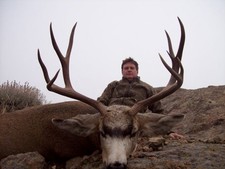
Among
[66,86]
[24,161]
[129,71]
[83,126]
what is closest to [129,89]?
[129,71]

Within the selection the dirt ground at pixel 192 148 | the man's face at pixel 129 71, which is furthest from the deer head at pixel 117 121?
the man's face at pixel 129 71

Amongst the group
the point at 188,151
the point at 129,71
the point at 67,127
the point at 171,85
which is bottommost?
the point at 188,151

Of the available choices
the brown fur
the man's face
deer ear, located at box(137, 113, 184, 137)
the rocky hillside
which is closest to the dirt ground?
the rocky hillside

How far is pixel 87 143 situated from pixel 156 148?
110 centimetres

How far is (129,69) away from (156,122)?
191 cm

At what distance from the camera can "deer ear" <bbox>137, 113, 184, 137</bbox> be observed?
4.97 meters

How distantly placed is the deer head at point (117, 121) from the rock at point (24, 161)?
39.7 inches

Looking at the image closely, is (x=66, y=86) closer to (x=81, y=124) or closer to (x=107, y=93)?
(x=81, y=124)

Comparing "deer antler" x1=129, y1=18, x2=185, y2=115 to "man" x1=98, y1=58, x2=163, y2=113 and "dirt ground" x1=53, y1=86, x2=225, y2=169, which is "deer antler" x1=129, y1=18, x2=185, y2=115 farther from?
"man" x1=98, y1=58, x2=163, y2=113

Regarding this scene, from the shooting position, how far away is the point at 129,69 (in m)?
6.70

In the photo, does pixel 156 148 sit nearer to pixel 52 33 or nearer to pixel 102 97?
pixel 102 97

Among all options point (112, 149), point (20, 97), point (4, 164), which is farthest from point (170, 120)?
point (20, 97)

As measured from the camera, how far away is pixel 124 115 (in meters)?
4.65

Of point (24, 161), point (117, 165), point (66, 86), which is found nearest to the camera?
point (117, 165)
